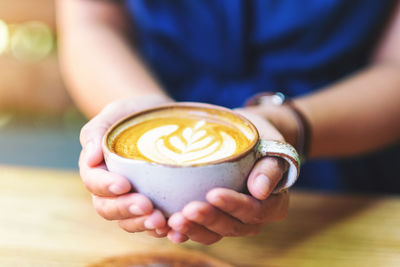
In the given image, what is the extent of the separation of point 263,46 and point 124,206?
63 centimetres

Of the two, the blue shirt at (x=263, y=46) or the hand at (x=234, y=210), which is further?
the blue shirt at (x=263, y=46)

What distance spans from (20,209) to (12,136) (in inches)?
64.6

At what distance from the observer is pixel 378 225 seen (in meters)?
0.85

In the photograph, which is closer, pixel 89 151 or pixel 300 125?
pixel 89 151

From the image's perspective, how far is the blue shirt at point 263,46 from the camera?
3.37 ft

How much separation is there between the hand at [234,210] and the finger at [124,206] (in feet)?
0.13

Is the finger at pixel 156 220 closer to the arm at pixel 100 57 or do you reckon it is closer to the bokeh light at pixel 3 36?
the arm at pixel 100 57

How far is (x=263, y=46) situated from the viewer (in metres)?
1.08

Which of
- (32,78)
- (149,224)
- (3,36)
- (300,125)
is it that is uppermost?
(3,36)

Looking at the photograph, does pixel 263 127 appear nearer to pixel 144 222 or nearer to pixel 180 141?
pixel 180 141

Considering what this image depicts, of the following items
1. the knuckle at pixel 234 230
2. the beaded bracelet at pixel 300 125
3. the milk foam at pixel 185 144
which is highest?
the beaded bracelet at pixel 300 125

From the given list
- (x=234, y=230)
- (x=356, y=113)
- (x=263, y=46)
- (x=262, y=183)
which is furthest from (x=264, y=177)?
(x=263, y=46)

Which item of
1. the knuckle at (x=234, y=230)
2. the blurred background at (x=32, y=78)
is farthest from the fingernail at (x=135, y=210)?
the blurred background at (x=32, y=78)

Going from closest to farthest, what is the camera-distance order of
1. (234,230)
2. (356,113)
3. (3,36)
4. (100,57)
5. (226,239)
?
1. (234,230)
2. (226,239)
3. (356,113)
4. (100,57)
5. (3,36)
